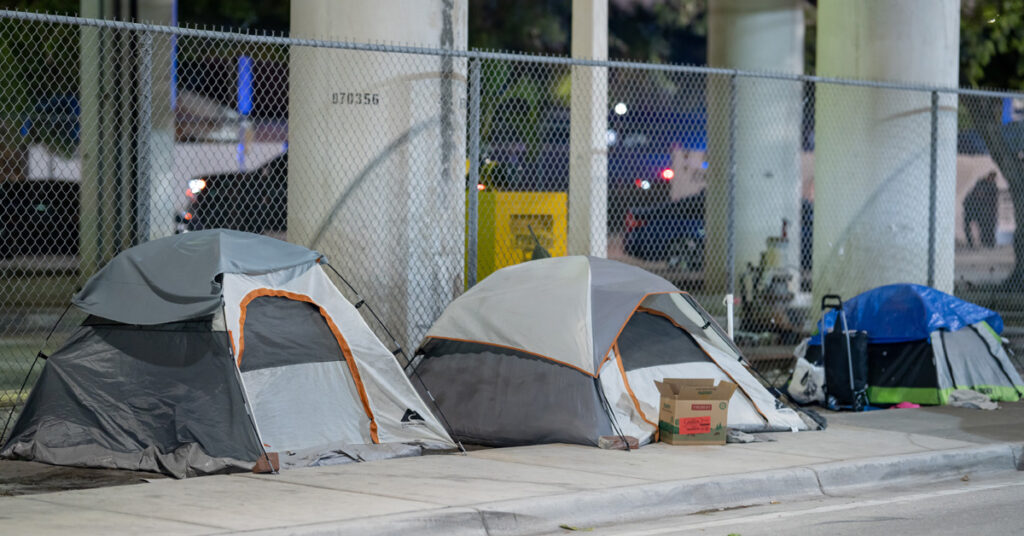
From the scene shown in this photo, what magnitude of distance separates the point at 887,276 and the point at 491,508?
9158 mm

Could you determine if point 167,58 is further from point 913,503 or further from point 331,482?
point 913,503

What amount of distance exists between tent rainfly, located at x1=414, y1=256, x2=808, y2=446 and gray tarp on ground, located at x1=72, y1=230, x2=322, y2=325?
154 cm

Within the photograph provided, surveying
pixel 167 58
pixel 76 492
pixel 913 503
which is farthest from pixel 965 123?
pixel 76 492

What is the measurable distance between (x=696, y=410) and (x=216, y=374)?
3391mm

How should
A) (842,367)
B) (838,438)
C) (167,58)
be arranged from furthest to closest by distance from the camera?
(167,58) → (842,367) → (838,438)

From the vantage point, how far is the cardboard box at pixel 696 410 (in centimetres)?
934

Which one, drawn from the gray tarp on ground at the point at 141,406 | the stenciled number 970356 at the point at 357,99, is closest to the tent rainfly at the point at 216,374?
the gray tarp on ground at the point at 141,406

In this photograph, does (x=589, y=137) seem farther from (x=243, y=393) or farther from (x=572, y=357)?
(x=243, y=393)

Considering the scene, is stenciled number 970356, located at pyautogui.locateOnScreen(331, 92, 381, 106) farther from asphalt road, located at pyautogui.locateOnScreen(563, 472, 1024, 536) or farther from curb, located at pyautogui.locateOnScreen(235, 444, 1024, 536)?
asphalt road, located at pyautogui.locateOnScreen(563, 472, 1024, 536)

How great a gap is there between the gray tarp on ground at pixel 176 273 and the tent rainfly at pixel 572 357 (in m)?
→ 1.54

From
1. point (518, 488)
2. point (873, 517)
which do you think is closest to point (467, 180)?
point (518, 488)

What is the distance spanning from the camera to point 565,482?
7.87 meters

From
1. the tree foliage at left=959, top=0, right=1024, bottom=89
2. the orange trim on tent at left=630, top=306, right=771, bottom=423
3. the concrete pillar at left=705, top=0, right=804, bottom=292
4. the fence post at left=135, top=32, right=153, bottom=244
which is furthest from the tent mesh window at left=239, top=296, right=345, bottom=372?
the tree foliage at left=959, top=0, right=1024, bottom=89

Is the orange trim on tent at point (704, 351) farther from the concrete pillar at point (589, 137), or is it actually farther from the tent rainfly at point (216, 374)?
the concrete pillar at point (589, 137)
